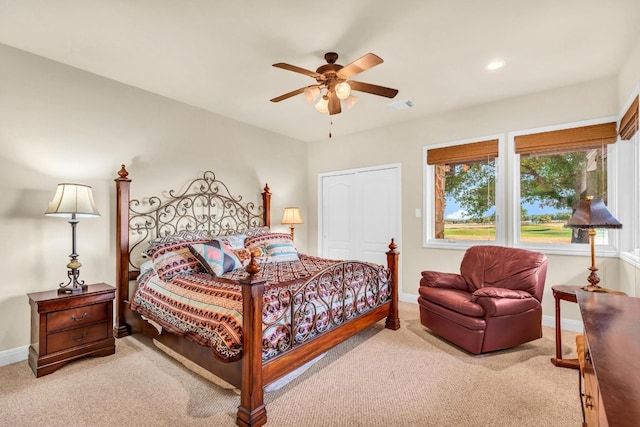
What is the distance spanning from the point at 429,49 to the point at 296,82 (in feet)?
4.49

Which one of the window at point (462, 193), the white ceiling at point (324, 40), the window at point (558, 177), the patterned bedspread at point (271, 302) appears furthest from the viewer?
the window at point (462, 193)

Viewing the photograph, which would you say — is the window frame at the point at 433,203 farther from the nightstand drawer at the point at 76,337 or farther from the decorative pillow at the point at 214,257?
the nightstand drawer at the point at 76,337

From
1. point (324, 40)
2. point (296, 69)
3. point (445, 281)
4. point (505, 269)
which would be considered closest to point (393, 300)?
point (445, 281)

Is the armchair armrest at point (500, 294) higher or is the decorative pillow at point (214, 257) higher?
the decorative pillow at point (214, 257)

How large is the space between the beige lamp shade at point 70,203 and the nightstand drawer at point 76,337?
0.98 metres

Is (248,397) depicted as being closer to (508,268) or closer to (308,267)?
(308,267)

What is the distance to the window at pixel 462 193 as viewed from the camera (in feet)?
13.1

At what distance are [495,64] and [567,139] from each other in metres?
1.33

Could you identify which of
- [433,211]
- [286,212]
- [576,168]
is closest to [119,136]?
[286,212]

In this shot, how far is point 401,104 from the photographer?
394 centimetres

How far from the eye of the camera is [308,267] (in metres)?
3.47

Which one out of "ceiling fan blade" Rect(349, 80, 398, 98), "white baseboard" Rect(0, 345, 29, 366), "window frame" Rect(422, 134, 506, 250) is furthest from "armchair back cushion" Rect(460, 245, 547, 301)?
"white baseboard" Rect(0, 345, 29, 366)

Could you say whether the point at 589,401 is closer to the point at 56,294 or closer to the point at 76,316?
the point at 76,316

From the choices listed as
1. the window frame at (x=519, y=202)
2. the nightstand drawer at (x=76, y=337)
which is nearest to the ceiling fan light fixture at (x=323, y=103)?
the window frame at (x=519, y=202)
